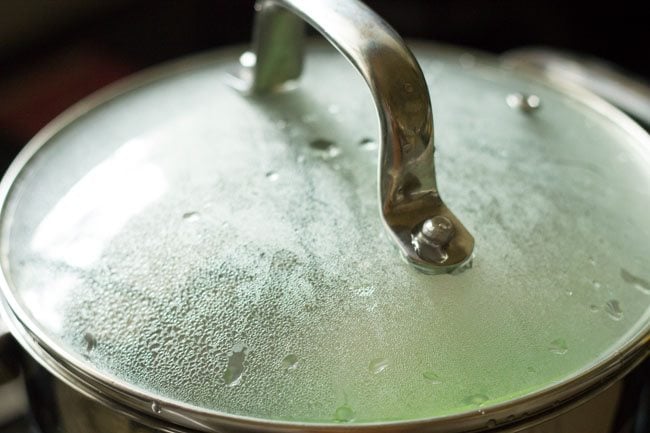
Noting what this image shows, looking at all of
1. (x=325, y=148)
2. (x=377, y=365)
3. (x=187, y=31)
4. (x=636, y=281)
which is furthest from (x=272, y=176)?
(x=187, y=31)

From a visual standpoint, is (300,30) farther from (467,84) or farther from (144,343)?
(144,343)

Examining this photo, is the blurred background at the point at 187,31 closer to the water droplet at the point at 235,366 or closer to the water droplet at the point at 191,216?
the water droplet at the point at 191,216

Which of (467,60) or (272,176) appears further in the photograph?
(467,60)

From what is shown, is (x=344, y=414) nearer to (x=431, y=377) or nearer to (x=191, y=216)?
(x=431, y=377)

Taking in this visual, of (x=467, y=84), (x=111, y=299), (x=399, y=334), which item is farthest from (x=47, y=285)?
(x=467, y=84)

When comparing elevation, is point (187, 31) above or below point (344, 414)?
below

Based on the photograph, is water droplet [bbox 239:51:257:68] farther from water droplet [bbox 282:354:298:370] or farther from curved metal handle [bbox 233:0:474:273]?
water droplet [bbox 282:354:298:370]

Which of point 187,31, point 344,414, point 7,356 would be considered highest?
point 344,414

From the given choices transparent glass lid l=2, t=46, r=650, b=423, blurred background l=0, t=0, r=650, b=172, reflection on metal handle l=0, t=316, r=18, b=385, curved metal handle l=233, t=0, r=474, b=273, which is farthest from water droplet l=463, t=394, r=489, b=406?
blurred background l=0, t=0, r=650, b=172
